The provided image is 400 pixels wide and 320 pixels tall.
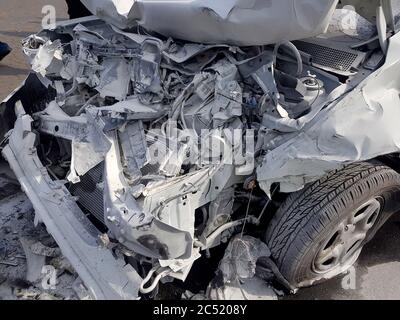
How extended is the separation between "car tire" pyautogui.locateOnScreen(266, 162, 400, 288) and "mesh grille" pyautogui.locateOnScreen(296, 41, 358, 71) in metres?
0.66

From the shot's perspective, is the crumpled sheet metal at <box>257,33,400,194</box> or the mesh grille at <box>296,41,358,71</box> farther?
the mesh grille at <box>296,41,358,71</box>

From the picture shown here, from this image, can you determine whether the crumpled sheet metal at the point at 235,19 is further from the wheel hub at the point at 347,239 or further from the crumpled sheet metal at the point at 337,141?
the wheel hub at the point at 347,239

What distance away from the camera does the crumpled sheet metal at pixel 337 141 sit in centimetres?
277

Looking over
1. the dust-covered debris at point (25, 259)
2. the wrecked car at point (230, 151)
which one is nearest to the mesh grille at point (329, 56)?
the wrecked car at point (230, 151)

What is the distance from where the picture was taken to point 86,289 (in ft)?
9.23

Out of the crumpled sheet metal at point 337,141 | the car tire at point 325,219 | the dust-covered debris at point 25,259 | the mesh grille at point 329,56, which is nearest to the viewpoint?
the crumpled sheet metal at point 337,141

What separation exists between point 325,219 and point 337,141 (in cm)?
47

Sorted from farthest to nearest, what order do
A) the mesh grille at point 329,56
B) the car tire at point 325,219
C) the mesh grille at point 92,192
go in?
1. the mesh grille at point 92,192
2. the mesh grille at point 329,56
3. the car tire at point 325,219

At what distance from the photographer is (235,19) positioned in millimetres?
3148

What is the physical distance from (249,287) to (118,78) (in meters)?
1.79

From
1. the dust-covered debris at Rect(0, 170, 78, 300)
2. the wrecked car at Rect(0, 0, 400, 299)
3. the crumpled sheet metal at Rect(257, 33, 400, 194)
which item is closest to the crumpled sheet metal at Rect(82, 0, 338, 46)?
the wrecked car at Rect(0, 0, 400, 299)

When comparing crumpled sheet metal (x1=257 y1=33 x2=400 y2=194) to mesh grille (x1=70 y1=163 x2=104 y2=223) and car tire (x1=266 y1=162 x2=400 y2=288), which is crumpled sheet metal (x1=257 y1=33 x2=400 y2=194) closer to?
car tire (x1=266 y1=162 x2=400 y2=288)

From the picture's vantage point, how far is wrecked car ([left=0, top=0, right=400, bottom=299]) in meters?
2.78

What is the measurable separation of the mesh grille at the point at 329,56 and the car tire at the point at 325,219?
2.16ft
